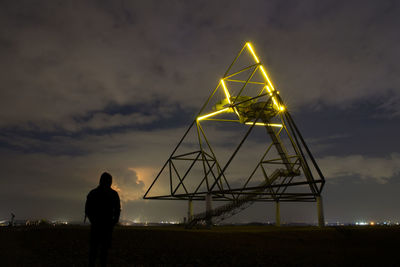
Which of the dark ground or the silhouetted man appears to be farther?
the dark ground

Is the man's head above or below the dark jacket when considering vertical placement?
above

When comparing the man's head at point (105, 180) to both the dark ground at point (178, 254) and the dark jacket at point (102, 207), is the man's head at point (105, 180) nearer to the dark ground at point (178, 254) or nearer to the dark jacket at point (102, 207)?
the dark jacket at point (102, 207)

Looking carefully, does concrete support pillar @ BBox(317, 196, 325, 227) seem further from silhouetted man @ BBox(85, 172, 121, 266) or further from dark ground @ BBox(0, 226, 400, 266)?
silhouetted man @ BBox(85, 172, 121, 266)

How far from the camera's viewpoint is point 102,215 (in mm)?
6258

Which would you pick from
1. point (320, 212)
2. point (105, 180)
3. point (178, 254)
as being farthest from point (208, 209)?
point (105, 180)

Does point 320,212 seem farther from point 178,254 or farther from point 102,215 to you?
point 102,215

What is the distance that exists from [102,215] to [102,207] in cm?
16

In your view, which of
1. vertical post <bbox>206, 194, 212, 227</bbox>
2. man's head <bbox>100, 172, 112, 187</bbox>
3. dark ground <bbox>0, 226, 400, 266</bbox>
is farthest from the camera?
vertical post <bbox>206, 194, 212, 227</bbox>

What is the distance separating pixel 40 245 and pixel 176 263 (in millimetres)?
5900

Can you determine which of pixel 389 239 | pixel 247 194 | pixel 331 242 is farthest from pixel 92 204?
pixel 247 194

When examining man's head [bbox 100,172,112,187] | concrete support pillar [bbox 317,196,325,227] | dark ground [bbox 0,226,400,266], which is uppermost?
man's head [bbox 100,172,112,187]

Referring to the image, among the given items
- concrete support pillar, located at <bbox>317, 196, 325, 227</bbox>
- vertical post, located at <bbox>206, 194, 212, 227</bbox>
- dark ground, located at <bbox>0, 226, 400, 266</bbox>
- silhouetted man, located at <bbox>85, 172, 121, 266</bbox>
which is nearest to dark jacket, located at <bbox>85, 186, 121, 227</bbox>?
silhouetted man, located at <bbox>85, 172, 121, 266</bbox>

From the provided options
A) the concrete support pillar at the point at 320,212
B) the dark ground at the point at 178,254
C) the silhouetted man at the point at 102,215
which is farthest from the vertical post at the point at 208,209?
the silhouetted man at the point at 102,215

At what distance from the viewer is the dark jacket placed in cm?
625
